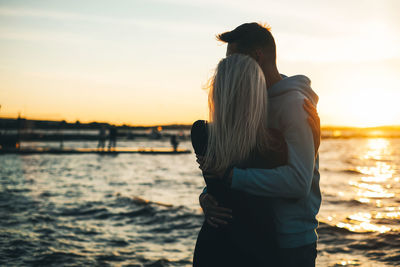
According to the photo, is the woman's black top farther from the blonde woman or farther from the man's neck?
the man's neck

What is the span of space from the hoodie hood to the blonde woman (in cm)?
11

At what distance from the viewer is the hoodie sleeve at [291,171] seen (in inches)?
61.9

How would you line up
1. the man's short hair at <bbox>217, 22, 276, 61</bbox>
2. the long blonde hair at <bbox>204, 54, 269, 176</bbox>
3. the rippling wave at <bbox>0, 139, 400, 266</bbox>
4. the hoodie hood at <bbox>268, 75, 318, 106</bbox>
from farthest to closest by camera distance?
the rippling wave at <bbox>0, 139, 400, 266</bbox>
the man's short hair at <bbox>217, 22, 276, 61</bbox>
the hoodie hood at <bbox>268, 75, 318, 106</bbox>
the long blonde hair at <bbox>204, 54, 269, 176</bbox>

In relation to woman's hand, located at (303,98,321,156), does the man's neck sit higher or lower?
higher

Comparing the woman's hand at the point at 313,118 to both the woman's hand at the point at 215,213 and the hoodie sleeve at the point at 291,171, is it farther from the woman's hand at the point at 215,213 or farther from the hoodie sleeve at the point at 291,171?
the woman's hand at the point at 215,213

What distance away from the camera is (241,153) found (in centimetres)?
161

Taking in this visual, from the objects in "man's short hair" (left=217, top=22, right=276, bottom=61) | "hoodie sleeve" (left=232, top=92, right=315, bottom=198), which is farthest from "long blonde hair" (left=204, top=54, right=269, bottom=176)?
"man's short hair" (left=217, top=22, right=276, bottom=61)

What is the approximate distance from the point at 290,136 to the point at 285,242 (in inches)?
20.6

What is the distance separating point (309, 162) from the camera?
5.25ft

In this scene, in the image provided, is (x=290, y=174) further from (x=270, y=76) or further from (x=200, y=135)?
(x=270, y=76)

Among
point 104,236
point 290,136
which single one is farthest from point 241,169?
point 104,236

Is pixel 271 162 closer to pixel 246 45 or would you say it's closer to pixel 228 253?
pixel 228 253

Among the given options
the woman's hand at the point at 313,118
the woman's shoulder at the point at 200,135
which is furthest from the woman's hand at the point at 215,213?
the woman's hand at the point at 313,118

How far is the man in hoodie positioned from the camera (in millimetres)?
1583
